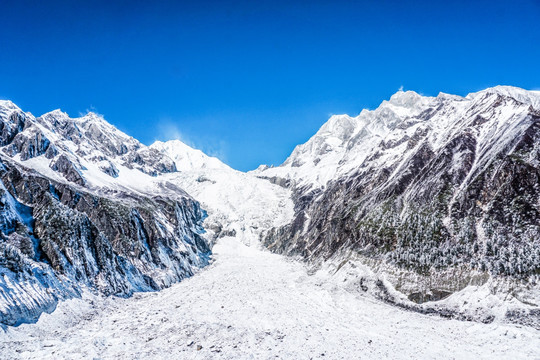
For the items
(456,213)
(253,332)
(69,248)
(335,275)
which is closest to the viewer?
(253,332)

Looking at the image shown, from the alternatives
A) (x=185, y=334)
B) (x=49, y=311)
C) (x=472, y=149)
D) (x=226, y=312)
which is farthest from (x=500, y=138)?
(x=49, y=311)

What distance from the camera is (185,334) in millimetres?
34406

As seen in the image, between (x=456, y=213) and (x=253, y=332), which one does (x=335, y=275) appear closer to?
(x=456, y=213)

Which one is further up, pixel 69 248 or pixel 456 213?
pixel 456 213

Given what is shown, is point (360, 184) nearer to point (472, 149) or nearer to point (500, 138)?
point (472, 149)

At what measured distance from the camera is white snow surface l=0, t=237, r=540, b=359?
2942cm

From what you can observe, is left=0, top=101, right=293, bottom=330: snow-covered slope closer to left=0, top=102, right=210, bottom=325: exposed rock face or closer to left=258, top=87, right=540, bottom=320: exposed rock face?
left=0, top=102, right=210, bottom=325: exposed rock face

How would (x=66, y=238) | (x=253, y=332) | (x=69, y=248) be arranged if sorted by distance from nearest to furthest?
1. (x=253, y=332)
2. (x=69, y=248)
3. (x=66, y=238)

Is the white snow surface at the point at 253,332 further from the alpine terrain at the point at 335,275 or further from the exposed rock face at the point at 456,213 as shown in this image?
the exposed rock face at the point at 456,213

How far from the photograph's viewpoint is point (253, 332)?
117 ft

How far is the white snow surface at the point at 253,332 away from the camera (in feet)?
96.5

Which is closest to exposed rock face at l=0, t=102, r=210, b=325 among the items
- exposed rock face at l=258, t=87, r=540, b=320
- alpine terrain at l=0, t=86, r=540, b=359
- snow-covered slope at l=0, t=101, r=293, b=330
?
snow-covered slope at l=0, t=101, r=293, b=330

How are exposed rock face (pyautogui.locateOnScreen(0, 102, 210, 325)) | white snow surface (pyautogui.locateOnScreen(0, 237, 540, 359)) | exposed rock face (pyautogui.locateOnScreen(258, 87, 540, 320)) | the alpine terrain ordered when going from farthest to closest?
exposed rock face (pyautogui.locateOnScreen(258, 87, 540, 320)) → exposed rock face (pyautogui.locateOnScreen(0, 102, 210, 325)) → the alpine terrain → white snow surface (pyautogui.locateOnScreen(0, 237, 540, 359))

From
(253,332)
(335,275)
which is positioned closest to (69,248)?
(253,332)
